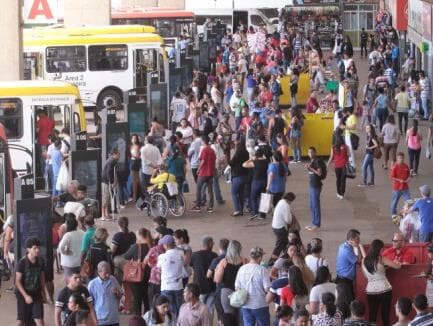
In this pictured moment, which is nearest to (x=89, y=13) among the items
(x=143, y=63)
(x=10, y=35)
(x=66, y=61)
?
(x=66, y=61)

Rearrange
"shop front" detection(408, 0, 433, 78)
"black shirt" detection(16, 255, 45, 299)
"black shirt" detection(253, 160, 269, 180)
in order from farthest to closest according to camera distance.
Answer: "shop front" detection(408, 0, 433, 78), "black shirt" detection(253, 160, 269, 180), "black shirt" detection(16, 255, 45, 299)

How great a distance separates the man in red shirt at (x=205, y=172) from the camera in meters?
27.8

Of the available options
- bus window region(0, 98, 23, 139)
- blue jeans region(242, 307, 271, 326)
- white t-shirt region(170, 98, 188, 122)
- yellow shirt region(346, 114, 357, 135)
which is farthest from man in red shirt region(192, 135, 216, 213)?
blue jeans region(242, 307, 271, 326)

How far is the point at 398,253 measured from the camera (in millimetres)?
19297

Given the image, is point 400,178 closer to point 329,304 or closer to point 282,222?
point 282,222

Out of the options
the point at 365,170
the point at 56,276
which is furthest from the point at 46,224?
the point at 365,170

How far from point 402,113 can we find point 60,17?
3355cm

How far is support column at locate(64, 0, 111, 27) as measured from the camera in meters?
55.6

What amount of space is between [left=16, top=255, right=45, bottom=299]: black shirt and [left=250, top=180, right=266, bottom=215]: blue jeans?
918 cm

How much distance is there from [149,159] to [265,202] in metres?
3.11

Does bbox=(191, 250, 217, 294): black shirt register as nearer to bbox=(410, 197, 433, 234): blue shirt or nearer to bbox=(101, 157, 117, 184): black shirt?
bbox=(410, 197, 433, 234): blue shirt

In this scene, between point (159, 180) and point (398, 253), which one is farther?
point (159, 180)

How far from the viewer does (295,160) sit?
34281mm

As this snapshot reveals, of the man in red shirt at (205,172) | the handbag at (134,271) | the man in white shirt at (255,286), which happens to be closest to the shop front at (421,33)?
the man in red shirt at (205,172)
